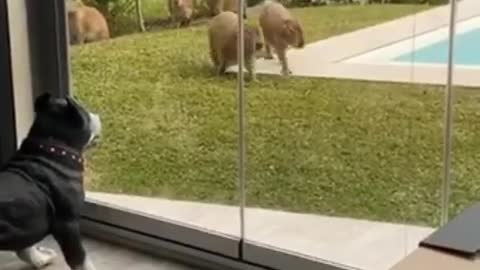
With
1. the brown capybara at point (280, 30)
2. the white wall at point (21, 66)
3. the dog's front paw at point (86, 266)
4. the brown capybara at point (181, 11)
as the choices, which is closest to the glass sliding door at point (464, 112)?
the brown capybara at point (280, 30)

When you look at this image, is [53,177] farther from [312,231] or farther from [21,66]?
[312,231]

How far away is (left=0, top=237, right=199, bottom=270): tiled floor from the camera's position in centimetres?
307

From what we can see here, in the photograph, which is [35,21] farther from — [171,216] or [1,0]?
[171,216]

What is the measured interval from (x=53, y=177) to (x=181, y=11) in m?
0.70

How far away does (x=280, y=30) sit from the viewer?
2910 mm

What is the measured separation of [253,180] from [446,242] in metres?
1.69

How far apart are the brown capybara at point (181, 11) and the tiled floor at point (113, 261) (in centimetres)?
80

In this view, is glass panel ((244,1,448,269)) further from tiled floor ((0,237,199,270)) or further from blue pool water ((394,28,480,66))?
tiled floor ((0,237,199,270))

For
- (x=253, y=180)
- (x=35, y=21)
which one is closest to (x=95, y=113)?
(x=35, y=21)

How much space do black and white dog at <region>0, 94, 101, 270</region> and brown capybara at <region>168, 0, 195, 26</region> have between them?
17.9 inches

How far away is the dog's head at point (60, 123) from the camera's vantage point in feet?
9.55

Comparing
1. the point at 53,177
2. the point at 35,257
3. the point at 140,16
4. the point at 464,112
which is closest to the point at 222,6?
the point at 140,16

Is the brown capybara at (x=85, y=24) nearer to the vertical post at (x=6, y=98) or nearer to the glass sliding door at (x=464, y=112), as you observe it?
the vertical post at (x=6, y=98)

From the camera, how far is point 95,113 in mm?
3383
